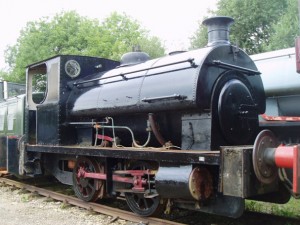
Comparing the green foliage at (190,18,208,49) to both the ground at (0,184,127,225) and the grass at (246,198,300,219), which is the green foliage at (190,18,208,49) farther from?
the ground at (0,184,127,225)

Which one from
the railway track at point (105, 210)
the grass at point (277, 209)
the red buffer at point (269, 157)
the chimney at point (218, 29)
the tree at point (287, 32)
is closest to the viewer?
the red buffer at point (269, 157)

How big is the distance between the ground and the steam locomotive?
1.45 feet

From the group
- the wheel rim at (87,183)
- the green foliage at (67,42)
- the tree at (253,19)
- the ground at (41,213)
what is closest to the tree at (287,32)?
the tree at (253,19)

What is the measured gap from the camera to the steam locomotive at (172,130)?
4.11 m

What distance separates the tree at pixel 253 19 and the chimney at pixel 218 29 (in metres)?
18.7

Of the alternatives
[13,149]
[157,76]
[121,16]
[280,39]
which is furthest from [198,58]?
[121,16]

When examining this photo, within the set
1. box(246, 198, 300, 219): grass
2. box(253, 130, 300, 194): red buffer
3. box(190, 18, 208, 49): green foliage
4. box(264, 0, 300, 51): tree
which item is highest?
box(190, 18, 208, 49): green foliage

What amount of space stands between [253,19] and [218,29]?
20.2 metres

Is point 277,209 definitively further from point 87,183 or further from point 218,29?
point 87,183

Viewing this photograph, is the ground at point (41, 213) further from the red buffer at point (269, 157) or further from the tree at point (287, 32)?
the tree at point (287, 32)

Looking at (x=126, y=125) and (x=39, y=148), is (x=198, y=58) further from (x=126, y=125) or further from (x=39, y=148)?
(x=39, y=148)

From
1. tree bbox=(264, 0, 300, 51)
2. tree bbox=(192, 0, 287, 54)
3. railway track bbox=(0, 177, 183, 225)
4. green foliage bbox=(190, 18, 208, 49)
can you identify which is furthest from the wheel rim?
green foliage bbox=(190, 18, 208, 49)

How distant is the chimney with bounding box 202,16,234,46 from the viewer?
5543 millimetres

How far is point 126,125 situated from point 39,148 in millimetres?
2445
